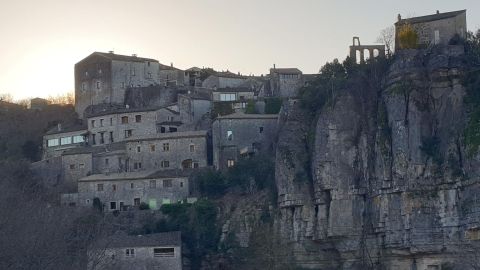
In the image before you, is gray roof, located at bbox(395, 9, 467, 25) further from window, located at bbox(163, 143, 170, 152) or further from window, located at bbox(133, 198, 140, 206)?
window, located at bbox(133, 198, 140, 206)

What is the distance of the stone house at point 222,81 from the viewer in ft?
331

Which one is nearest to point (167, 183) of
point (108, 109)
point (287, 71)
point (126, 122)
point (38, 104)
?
point (126, 122)

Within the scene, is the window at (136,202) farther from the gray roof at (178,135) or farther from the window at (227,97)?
the window at (227,97)

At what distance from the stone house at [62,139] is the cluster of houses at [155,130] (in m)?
0.07

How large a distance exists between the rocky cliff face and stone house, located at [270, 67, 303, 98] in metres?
11.6

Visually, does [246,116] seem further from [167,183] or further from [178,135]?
[167,183]

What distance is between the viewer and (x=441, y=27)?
82.1m

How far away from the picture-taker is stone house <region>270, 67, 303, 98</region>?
96100 mm

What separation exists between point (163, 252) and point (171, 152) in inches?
382

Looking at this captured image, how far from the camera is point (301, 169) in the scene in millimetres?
82312

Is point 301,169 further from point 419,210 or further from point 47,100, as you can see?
point 47,100

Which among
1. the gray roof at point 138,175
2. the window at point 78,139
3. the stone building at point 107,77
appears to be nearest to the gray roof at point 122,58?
the stone building at point 107,77

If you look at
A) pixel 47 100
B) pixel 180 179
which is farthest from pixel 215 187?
pixel 47 100

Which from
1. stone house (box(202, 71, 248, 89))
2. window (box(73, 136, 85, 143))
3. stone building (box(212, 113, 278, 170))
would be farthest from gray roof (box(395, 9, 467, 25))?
window (box(73, 136, 85, 143))
